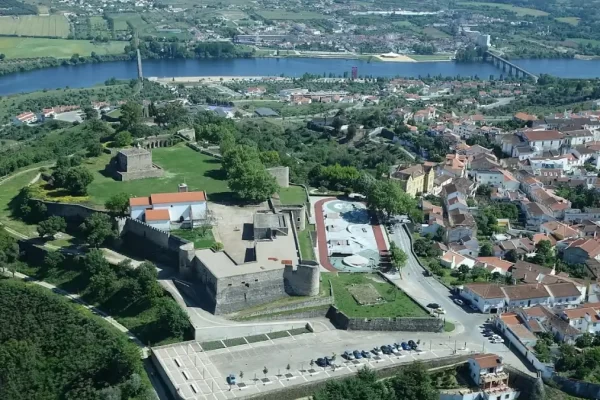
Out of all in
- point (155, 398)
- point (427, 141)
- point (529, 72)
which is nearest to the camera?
point (155, 398)

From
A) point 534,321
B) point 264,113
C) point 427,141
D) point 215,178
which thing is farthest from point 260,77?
point 534,321

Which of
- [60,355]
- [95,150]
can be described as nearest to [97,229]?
[60,355]

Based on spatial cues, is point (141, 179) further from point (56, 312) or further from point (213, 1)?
point (213, 1)

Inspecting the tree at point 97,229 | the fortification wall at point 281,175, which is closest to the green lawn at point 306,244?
the fortification wall at point 281,175

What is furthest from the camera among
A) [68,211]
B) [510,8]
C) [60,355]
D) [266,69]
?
[510,8]

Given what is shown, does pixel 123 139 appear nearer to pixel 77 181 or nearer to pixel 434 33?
pixel 77 181

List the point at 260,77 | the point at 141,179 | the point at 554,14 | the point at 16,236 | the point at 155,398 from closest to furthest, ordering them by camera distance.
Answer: the point at 155,398 < the point at 16,236 < the point at 141,179 < the point at 260,77 < the point at 554,14
